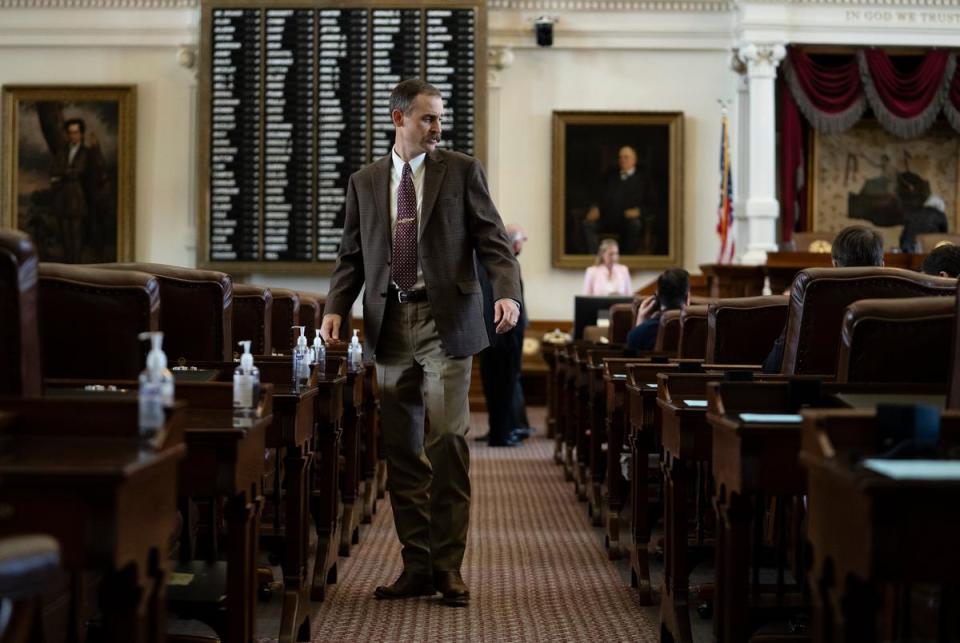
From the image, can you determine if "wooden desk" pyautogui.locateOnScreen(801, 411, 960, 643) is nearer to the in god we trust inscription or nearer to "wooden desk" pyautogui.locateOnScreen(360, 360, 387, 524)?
"wooden desk" pyautogui.locateOnScreen(360, 360, 387, 524)

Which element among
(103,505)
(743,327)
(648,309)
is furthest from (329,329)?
(648,309)

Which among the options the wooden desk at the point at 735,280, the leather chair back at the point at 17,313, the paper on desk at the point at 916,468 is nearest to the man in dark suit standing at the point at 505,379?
the wooden desk at the point at 735,280

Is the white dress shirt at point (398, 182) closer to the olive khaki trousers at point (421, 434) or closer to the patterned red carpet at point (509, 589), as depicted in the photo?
the olive khaki trousers at point (421, 434)

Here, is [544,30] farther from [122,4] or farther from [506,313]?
[506,313]

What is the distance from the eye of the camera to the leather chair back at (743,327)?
495 cm

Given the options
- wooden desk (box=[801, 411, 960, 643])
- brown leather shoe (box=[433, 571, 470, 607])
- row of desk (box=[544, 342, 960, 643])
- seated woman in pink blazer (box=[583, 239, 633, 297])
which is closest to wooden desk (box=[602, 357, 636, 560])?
row of desk (box=[544, 342, 960, 643])

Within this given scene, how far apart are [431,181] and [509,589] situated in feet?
5.18

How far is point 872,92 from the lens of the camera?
1281 cm

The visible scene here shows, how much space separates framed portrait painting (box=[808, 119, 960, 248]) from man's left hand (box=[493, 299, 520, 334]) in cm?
1025

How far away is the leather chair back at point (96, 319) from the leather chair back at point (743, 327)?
93.0 inches

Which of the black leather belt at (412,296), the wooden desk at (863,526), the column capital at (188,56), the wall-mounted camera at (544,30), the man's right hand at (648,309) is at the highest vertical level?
the wall-mounted camera at (544,30)

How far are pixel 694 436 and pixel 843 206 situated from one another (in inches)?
429

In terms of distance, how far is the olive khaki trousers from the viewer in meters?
4.29

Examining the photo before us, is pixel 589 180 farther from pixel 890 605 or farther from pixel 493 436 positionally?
pixel 890 605
